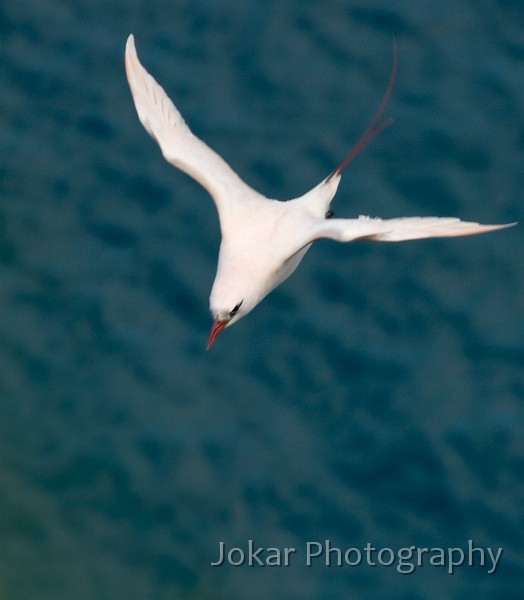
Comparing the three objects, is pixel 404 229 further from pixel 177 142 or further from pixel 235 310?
pixel 177 142

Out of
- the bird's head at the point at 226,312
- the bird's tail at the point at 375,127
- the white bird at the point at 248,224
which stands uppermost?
the bird's tail at the point at 375,127

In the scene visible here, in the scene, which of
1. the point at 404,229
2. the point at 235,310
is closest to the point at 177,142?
the point at 235,310

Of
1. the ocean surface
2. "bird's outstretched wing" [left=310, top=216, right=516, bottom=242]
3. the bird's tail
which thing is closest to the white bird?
"bird's outstretched wing" [left=310, top=216, right=516, bottom=242]

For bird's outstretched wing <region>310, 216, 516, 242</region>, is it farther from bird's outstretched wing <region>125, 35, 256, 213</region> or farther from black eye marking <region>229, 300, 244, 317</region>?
bird's outstretched wing <region>125, 35, 256, 213</region>

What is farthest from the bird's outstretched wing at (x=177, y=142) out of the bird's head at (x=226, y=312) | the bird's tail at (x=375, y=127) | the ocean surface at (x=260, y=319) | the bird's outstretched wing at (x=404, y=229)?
the bird's tail at (x=375, y=127)

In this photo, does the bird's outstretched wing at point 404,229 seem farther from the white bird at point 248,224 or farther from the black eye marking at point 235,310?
the black eye marking at point 235,310

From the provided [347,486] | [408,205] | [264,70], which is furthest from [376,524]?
[264,70]

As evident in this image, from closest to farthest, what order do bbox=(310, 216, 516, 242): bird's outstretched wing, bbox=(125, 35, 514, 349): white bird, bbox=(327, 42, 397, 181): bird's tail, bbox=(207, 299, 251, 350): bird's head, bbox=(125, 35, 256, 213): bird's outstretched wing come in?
bbox=(310, 216, 516, 242): bird's outstretched wing, bbox=(125, 35, 514, 349): white bird, bbox=(207, 299, 251, 350): bird's head, bbox=(125, 35, 256, 213): bird's outstretched wing, bbox=(327, 42, 397, 181): bird's tail
